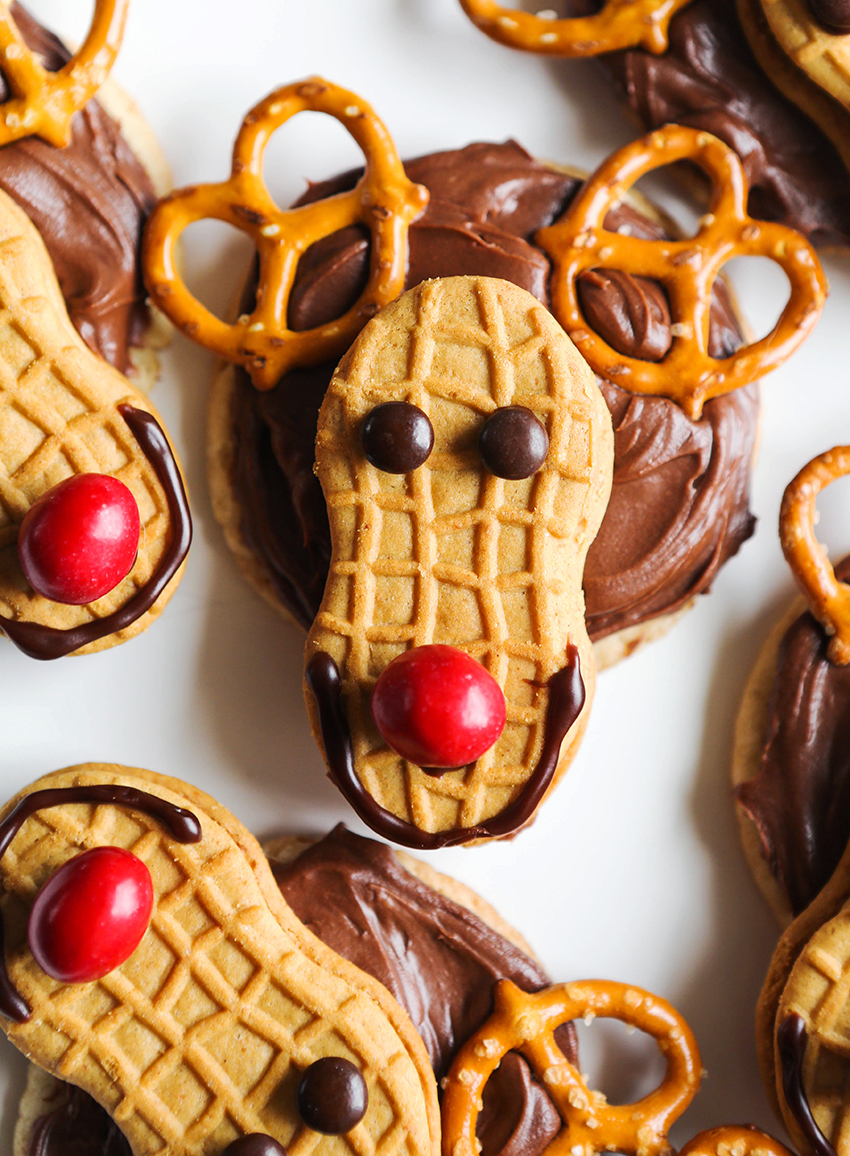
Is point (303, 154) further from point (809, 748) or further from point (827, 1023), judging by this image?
point (827, 1023)

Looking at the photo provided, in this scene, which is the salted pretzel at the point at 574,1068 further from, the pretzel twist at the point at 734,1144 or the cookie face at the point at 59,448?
the cookie face at the point at 59,448

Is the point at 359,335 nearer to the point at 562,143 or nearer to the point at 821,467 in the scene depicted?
the point at 562,143

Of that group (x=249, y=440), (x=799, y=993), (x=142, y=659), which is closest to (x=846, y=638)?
(x=799, y=993)

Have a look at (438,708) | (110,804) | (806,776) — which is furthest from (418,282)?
(806,776)

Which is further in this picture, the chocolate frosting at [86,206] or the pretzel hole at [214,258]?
the pretzel hole at [214,258]

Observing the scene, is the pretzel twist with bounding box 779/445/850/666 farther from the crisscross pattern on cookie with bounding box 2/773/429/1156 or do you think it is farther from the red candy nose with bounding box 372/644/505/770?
the crisscross pattern on cookie with bounding box 2/773/429/1156

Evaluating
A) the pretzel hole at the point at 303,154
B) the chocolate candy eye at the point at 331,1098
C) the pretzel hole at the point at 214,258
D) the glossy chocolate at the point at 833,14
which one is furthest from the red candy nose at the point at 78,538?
the glossy chocolate at the point at 833,14
